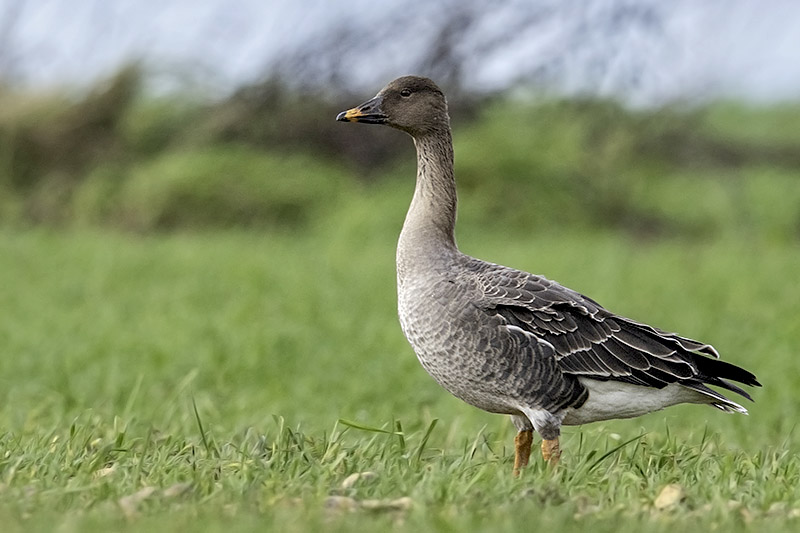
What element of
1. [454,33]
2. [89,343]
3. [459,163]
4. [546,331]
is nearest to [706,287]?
[454,33]

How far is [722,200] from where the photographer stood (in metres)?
18.4

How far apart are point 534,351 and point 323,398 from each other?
3.13 metres

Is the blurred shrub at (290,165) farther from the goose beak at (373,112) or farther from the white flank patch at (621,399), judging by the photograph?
the white flank patch at (621,399)

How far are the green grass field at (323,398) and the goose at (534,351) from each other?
230 mm

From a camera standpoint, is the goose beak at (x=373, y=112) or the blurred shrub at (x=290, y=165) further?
the blurred shrub at (x=290, y=165)

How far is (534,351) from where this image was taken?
16.7 feet

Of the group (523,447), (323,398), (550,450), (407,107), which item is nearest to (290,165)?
(323,398)

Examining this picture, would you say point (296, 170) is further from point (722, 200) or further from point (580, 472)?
point (580, 472)

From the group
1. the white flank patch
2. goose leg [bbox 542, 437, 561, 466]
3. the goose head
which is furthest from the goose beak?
goose leg [bbox 542, 437, 561, 466]

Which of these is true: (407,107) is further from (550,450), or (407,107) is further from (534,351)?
(550,450)

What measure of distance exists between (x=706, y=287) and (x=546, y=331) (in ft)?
24.9

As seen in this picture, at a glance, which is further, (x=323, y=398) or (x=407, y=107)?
(x=323, y=398)

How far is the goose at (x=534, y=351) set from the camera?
5.06 metres

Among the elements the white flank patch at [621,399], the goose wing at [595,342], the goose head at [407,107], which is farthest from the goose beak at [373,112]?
the white flank patch at [621,399]
